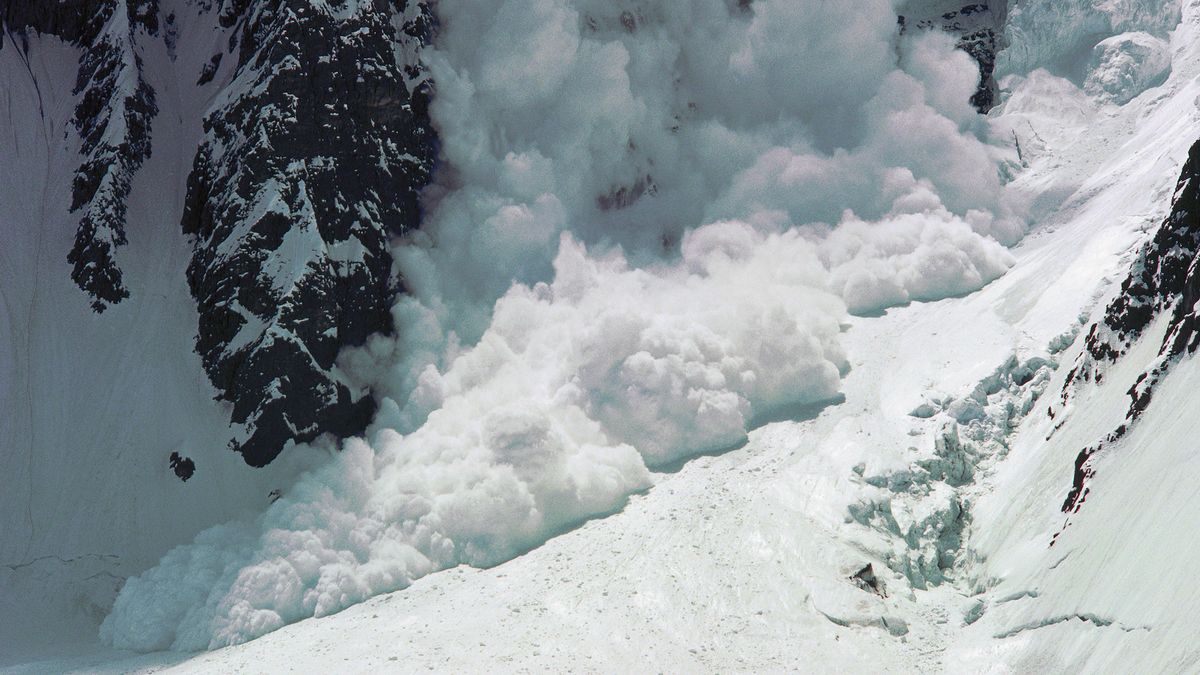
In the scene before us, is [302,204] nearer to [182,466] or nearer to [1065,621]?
[182,466]

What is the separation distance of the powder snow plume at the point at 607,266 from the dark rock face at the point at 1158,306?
21555 mm

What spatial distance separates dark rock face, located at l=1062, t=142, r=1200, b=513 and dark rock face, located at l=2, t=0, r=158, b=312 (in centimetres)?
6888

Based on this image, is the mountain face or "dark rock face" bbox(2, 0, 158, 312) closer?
the mountain face

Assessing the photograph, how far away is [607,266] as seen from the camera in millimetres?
87625

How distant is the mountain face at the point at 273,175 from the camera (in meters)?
78.2

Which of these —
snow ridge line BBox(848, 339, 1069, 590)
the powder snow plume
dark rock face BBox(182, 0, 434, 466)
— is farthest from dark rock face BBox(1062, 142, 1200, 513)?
dark rock face BBox(182, 0, 434, 466)

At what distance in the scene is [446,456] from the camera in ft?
234

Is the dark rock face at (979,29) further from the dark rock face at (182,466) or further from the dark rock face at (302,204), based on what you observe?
→ the dark rock face at (182,466)

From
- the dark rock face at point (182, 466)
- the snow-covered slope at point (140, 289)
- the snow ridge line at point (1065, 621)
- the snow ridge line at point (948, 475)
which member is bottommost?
the snow ridge line at point (1065, 621)

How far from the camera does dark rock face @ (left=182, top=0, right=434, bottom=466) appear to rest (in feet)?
254

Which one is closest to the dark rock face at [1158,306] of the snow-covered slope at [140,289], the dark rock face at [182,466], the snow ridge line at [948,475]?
the snow ridge line at [948,475]

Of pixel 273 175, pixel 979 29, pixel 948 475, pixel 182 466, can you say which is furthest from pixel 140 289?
pixel 979 29

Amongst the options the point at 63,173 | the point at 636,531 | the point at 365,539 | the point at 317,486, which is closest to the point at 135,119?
the point at 63,173

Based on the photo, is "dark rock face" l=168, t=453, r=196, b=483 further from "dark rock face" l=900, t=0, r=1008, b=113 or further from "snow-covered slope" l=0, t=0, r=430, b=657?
"dark rock face" l=900, t=0, r=1008, b=113
